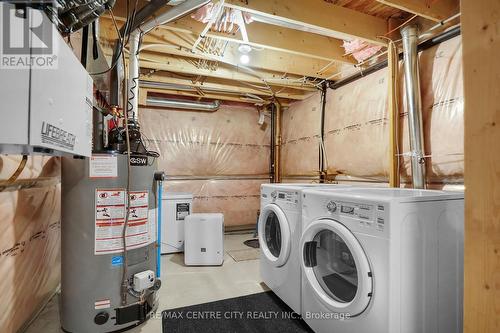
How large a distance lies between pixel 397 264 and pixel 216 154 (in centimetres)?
320

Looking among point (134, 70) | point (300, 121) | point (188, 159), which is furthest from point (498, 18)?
point (188, 159)

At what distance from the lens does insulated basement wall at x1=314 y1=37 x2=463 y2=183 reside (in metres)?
1.80

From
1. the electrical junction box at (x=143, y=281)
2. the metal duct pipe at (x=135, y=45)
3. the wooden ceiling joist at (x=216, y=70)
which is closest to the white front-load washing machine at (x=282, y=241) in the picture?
the electrical junction box at (x=143, y=281)

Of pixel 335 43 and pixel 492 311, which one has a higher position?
pixel 335 43

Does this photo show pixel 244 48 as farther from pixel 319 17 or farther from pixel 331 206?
pixel 331 206

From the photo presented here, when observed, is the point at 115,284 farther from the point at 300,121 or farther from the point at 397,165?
the point at 300,121

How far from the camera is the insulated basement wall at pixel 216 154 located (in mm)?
3750

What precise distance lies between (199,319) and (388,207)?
4.66 ft

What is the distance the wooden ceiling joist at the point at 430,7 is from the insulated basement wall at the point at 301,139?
5.25 feet

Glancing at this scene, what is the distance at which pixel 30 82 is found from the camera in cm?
67

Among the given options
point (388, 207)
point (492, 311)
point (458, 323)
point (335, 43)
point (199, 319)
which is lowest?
point (199, 319)

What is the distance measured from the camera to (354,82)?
2.73 metres

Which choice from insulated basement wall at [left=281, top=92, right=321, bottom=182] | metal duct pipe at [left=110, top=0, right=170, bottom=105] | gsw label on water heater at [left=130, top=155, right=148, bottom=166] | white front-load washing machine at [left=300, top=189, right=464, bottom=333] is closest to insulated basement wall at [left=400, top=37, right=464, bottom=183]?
white front-load washing machine at [left=300, top=189, right=464, bottom=333]

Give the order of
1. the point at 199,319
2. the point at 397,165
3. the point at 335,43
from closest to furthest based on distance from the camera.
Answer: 1. the point at 199,319
2. the point at 397,165
3. the point at 335,43
